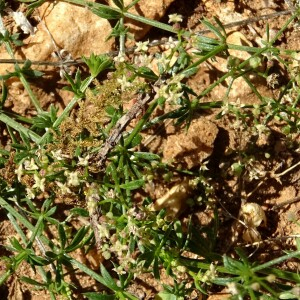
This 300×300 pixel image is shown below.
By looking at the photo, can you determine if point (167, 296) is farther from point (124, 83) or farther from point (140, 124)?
point (124, 83)

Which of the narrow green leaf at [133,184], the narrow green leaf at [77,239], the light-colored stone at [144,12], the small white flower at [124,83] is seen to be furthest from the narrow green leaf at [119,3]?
the narrow green leaf at [77,239]

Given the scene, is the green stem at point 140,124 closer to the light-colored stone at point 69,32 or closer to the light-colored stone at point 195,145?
the light-colored stone at point 195,145

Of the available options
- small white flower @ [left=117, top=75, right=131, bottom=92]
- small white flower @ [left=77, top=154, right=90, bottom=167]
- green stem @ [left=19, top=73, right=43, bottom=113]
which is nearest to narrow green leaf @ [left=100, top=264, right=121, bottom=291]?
small white flower @ [left=77, top=154, right=90, bottom=167]

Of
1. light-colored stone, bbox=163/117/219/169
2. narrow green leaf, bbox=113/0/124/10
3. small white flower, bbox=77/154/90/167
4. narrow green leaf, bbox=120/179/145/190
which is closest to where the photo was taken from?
small white flower, bbox=77/154/90/167

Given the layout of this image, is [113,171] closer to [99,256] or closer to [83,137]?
[83,137]

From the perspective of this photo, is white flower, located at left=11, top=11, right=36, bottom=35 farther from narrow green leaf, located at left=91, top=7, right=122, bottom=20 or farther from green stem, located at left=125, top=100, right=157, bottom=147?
green stem, located at left=125, top=100, right=157, bottom=147

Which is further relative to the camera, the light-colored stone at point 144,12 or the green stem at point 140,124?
the light-colored stone at point 144,12

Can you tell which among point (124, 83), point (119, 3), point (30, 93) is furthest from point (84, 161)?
point (119, 3)
